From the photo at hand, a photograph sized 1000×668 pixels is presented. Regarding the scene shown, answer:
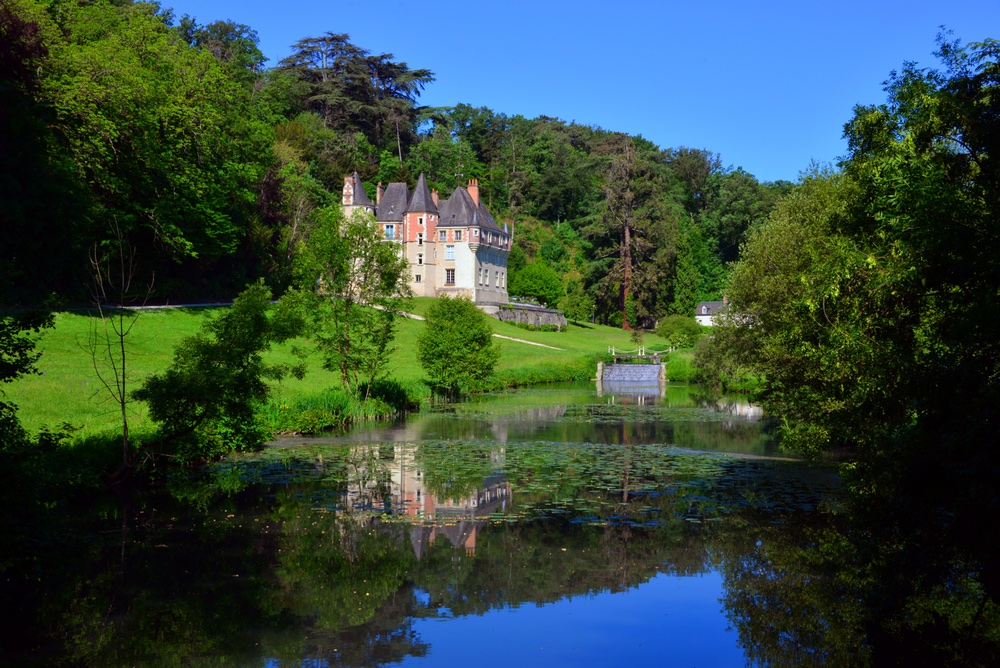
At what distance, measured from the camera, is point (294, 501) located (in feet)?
61.6

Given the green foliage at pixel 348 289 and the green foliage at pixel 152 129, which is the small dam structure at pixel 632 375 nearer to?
the green foliage at pixel 348 289

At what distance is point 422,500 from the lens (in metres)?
19.2

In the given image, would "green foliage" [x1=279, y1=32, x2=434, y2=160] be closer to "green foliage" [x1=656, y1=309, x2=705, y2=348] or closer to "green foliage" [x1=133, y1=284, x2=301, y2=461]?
"green foliage" [x1=656, y1=309, x2=705, y2=348]

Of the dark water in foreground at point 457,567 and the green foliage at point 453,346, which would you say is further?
the green foliage at point 453,346

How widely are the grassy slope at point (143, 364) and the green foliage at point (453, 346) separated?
1.42 meters

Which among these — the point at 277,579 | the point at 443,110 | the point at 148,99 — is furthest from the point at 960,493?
the point at 443,110

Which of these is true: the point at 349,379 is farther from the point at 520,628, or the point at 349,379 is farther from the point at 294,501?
the point at 520,628

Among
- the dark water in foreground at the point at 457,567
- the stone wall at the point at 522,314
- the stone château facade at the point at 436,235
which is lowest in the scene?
the dark water in foreground at the point at 457,567

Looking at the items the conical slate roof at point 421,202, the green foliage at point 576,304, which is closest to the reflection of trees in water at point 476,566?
the conical slate roof at point 421,202

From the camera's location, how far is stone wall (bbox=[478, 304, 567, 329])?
84.2m

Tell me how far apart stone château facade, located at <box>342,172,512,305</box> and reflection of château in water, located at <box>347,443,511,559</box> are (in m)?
64.3

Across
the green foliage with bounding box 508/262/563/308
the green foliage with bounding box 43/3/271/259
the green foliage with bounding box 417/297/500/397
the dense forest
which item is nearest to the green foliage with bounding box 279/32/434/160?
the dense forest

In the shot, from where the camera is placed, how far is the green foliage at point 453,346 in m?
41.9

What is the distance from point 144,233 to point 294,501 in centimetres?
3644
